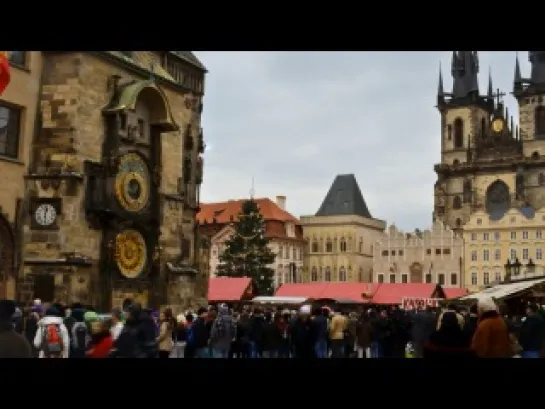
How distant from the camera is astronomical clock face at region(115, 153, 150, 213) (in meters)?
22.2

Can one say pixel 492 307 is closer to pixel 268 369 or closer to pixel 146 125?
pixel 268 369

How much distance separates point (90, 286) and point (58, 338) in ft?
33.1

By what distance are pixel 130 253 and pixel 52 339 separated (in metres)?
11.8

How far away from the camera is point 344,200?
10269 cm

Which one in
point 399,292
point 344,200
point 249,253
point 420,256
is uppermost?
point 344,200

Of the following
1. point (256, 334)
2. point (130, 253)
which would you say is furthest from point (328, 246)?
point (256, 334)

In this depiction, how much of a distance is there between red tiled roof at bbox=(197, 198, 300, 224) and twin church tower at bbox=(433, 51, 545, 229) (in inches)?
A: 712

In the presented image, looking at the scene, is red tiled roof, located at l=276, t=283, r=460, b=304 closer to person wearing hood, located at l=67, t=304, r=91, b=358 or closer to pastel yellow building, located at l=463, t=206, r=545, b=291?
person wearing hood, located at l=67, t=304, r=91, b=358

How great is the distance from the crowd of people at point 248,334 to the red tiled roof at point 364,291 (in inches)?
756

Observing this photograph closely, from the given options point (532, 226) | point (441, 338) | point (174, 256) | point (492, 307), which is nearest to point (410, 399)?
point (441, 338)

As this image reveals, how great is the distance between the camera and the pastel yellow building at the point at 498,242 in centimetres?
8438

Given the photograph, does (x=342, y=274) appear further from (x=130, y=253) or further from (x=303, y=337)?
(x=303, y=337)

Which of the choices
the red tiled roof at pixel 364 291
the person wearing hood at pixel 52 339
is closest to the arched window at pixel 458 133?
the red tiled roof at pixel 364 291

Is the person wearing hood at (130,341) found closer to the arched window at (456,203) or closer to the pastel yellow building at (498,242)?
the pastel yellow building at (498,242)
